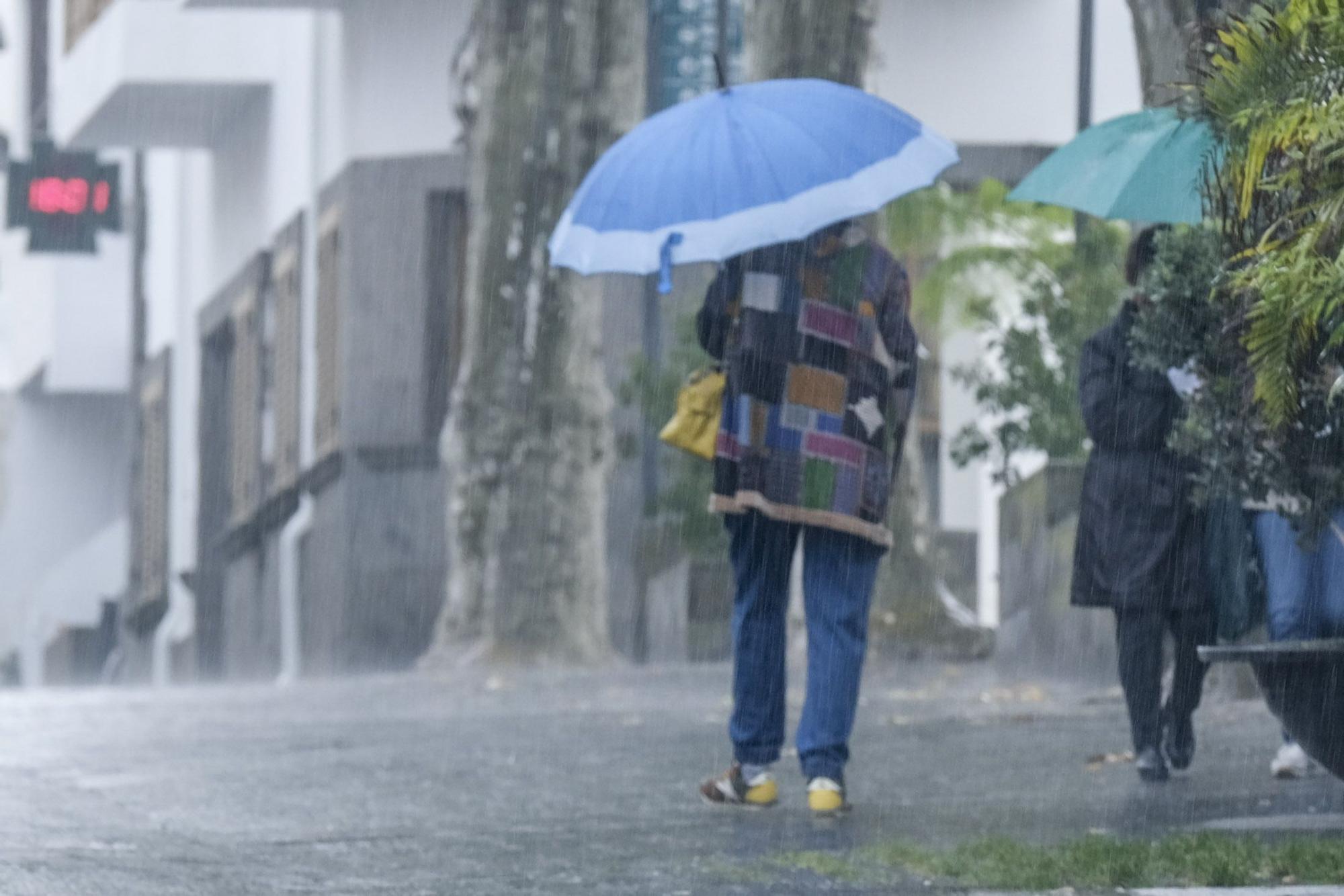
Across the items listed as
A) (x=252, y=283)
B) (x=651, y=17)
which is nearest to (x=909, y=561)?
(x=651, y=17)

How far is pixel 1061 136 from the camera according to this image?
86.7 ft

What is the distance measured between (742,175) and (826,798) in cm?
172

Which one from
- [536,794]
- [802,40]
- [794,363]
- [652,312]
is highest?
[802,40]

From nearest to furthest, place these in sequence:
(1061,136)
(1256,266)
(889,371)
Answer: (1256,266) → (889,371) → (1061,136)

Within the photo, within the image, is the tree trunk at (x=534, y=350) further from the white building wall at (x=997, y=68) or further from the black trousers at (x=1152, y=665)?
the black trousers at (x=1152, y=665)

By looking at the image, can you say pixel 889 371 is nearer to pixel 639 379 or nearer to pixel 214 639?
pixel 639 379

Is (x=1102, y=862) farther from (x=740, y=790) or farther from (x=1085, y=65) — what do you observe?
(x=1085, y=65)

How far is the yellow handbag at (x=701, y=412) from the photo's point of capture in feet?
26.9

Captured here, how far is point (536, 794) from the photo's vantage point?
868 centimetres

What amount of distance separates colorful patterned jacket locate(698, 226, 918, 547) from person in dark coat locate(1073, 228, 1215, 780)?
860 millimetres

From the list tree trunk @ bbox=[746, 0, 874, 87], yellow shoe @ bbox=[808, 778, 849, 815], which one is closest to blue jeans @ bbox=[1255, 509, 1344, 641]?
yellow shoe @ bbox=[808, 778, 849, 815]

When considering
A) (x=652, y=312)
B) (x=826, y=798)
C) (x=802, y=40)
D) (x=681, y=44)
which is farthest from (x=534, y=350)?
(x=826, y=798)

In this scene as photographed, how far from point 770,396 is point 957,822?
4.28 ft

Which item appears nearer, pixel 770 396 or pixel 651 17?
pixel 770 396
